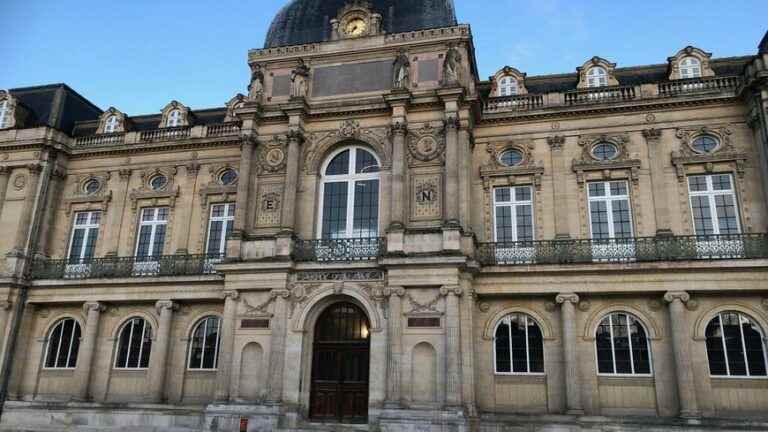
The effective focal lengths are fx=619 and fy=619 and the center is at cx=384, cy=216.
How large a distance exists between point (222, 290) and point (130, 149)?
28.3 feet

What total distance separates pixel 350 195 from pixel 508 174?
589 centimetres

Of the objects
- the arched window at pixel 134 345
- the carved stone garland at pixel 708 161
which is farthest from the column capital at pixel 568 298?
the arched window at pixel 134 345

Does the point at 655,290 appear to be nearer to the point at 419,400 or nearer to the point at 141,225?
the point at 419,400

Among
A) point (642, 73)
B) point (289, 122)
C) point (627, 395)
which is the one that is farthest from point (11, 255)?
point (642, 73)

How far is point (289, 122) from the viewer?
22969 mm

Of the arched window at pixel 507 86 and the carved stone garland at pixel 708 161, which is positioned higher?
the arched window at pixel 507 86

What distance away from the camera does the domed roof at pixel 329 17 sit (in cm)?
2395

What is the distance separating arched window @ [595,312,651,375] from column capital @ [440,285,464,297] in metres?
5.07

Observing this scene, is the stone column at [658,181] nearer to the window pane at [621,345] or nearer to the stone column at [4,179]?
the window pane at [621,345]

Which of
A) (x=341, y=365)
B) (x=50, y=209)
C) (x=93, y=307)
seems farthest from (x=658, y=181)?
(x=50, y=209)

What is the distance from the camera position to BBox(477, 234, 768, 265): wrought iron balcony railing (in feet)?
65.0

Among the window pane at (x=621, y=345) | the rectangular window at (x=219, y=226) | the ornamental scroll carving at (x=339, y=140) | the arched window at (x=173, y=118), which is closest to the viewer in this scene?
Result: the window pane at (x=621, y=345)

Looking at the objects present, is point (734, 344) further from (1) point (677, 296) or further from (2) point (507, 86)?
(2) point (507, 86)

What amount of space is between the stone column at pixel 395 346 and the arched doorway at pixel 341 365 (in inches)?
62.0
